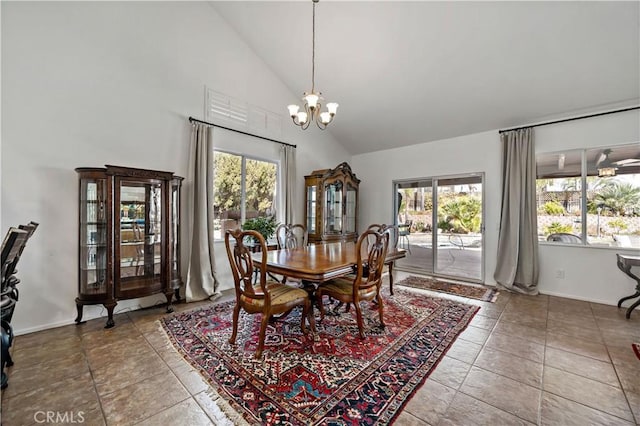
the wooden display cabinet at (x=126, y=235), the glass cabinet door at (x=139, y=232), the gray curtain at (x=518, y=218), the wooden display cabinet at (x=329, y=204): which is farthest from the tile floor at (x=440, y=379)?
the wooden display cabinet at (x=329, y=204)

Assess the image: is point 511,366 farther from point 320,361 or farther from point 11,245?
point 11,245

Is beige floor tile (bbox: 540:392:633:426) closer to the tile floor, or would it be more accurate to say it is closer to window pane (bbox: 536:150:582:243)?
the tile floor

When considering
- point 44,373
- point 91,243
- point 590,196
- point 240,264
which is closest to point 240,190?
point 91,243

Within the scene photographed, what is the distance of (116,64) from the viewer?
312 centimetres

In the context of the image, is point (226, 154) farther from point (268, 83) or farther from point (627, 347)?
point (627, 347)

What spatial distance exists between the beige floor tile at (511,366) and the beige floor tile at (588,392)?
60 millimetres

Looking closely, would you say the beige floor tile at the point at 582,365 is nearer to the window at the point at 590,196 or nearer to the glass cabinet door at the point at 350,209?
the window at the point at 590,196

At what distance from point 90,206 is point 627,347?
213 inches

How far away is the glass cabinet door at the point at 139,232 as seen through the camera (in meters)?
2.97

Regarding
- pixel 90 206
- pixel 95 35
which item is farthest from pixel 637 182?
pixel 95 35

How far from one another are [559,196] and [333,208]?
3559 mm

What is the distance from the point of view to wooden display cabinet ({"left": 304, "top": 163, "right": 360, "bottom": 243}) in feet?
16.4

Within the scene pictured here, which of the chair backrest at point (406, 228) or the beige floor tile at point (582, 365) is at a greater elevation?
the chair backrest at point (406, 228)

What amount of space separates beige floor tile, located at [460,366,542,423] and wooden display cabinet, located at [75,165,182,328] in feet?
10.4
